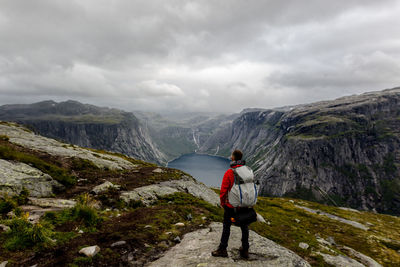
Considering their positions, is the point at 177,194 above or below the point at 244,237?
below

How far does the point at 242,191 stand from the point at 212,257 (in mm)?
3750

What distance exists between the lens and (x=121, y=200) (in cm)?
1759

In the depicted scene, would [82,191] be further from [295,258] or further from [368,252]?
[368,252]

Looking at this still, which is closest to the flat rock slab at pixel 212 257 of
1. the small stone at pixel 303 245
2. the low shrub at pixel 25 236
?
the low shrub at pixel 25 236

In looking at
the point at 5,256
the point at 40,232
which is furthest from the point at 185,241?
the point at 5,256

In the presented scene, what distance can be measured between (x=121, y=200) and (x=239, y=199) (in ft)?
41.8

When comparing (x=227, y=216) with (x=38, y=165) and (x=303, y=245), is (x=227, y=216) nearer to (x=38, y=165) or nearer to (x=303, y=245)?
(x=303, y=245)

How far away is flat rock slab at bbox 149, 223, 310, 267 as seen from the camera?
9164 millimetres

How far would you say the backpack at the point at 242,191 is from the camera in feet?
30.0

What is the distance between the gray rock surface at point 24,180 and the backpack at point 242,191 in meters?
15.1

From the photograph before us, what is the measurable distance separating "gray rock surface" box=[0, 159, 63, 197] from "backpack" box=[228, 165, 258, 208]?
1512 cm

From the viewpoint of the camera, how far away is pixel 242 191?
918 centimetres

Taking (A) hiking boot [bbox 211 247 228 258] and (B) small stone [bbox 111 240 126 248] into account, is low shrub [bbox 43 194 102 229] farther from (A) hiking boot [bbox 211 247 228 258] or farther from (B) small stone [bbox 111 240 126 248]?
(A) hiking boot [bbox 211 247 228 258]

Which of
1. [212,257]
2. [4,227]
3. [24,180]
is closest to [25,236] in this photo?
[4,227]
